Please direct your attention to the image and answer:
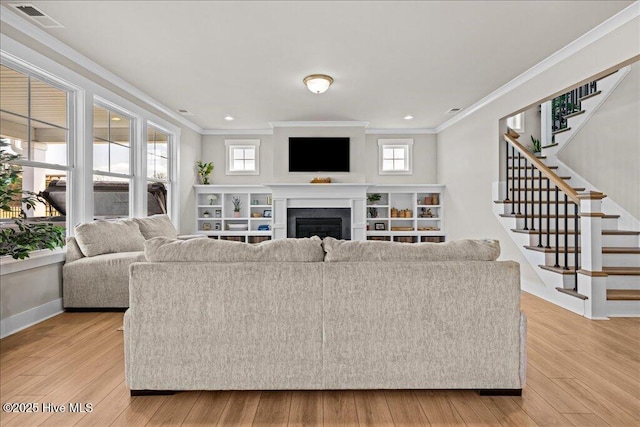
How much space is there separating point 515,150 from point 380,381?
4.16 metres

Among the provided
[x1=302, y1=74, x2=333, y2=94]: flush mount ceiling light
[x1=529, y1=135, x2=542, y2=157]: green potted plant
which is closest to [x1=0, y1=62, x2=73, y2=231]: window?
[x1=302, y1=74, x2=333, y2=94]: flush mount ceiling light

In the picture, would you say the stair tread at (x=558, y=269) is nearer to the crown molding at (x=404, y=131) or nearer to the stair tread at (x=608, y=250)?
the stair tread at (x=608, y=250)

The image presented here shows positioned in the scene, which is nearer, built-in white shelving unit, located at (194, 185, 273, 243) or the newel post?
the newel post

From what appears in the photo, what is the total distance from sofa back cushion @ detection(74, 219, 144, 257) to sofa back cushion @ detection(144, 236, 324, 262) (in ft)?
7.48

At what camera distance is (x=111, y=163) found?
470cm

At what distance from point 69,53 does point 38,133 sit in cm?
89

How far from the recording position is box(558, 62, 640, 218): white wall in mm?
4531

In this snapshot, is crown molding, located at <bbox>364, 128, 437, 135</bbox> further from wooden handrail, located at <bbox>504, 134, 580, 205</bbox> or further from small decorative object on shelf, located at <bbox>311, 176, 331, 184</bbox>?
wooden handrail, located at <bbox>504, 134, 580, 205</bbox>

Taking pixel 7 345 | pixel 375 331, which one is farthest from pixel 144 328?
pixel 7 345

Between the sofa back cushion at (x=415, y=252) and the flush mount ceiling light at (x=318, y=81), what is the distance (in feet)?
Result: 9.66

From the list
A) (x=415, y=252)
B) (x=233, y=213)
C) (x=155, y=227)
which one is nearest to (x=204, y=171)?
(x=233, y=213)

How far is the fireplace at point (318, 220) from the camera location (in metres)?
6.95

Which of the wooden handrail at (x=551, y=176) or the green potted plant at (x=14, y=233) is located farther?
the wooden handrail at (x=551, y=176)

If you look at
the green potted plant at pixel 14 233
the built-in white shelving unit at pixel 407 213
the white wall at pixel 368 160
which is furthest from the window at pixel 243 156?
the green potted plant at pixel 14 233
